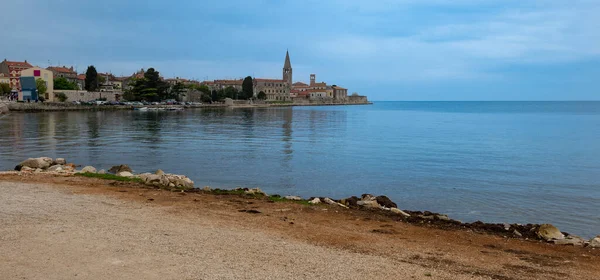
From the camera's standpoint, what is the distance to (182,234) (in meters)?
8.84

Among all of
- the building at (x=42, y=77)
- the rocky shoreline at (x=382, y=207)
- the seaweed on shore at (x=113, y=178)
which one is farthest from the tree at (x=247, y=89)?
the seaweed on shore at (x=113, y=178)

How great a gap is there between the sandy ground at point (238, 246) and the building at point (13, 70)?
10707cm

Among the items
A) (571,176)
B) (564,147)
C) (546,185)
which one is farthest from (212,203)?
(564,147)

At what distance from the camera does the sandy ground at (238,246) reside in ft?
22.8

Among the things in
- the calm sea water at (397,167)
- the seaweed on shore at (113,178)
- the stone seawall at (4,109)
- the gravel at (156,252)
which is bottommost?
the calm sea water at (397,167)

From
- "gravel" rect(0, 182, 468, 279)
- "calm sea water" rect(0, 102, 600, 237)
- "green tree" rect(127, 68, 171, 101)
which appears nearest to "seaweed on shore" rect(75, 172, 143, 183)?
"calm sea water" rect(0, 102, 600, 237)

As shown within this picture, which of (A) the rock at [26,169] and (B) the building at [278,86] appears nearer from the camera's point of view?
(A) the rock at [26,169]

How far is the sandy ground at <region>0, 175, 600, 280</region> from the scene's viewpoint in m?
6.95

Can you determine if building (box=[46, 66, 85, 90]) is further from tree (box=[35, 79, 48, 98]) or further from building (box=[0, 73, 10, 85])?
tree (box=[35, 79, 48, 98])

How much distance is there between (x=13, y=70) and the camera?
4464 inches

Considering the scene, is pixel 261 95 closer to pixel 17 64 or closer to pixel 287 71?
pixel 287 71

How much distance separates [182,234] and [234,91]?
5867 inches

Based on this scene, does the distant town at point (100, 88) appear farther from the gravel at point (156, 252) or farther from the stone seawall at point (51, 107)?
the gravel at point (156, 252)

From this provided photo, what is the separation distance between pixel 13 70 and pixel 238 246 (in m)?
127
